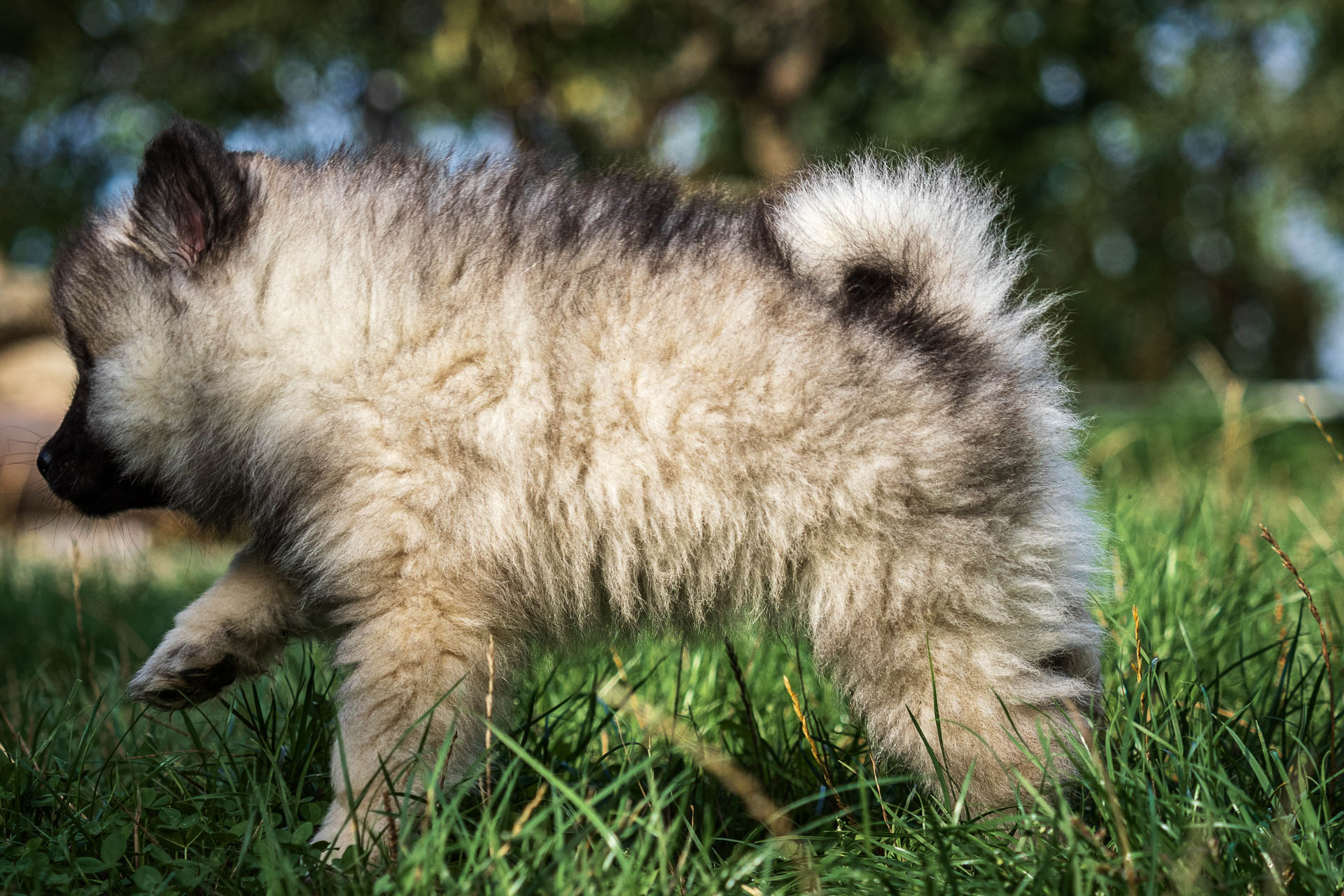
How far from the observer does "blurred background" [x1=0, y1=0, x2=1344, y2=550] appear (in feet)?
31.9

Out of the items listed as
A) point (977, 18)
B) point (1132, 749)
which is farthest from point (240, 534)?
point (977, 18)

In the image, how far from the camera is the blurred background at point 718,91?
382 inches

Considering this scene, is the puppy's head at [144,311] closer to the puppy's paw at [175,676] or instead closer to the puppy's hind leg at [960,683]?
the puppy's paw at [175,676]

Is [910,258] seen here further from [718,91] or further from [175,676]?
[718,91]

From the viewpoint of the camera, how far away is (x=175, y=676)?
2203mm

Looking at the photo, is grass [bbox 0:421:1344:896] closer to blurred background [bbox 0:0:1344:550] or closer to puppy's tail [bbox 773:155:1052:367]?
puppy's tail [bbox 773:155:1052:367]

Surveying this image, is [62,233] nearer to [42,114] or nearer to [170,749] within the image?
[170,749]

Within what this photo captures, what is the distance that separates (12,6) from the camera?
11.6 meters

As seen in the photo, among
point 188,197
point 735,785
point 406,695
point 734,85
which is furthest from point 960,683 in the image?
point 734,85

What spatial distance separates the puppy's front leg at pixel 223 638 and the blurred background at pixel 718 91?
15.8 feet

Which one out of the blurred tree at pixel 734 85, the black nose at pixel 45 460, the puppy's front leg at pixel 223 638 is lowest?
the puppy's front leg at pixel 223 638

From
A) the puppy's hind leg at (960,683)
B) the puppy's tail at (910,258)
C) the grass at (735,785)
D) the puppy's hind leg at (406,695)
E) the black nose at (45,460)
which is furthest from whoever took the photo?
the black nose at (45,460)

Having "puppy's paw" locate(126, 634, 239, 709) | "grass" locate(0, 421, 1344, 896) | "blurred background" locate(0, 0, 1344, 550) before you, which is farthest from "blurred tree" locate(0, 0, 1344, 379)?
"puppy's paw" locate(126, 634, 239, 709)

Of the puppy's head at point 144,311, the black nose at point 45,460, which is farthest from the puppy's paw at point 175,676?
the black nose at point 45,460
